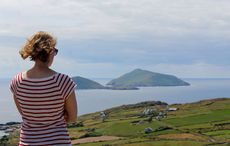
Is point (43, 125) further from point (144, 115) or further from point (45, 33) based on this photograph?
point (144, 115)

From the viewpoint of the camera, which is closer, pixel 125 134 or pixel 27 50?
pixel 27 50

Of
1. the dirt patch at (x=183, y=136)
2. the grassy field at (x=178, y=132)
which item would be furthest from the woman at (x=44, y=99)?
the dirt patch at (x=183, y=136)

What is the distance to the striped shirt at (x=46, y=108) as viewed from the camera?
19.0ft

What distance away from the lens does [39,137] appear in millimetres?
5770

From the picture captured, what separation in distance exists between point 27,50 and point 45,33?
0.30 meters

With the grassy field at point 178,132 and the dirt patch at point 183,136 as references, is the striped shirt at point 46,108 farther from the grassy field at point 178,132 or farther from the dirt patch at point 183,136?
the dirt patch at point 183,136

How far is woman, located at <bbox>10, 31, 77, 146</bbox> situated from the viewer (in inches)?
227

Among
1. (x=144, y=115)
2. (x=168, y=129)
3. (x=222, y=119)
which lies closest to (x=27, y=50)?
(x=168, y=129)

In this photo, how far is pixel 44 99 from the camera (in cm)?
580

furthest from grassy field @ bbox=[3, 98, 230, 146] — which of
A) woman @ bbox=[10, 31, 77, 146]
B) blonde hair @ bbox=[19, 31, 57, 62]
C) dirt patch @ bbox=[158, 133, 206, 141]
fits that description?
blonde hair @ bbox=[19, 31, 57, 62]

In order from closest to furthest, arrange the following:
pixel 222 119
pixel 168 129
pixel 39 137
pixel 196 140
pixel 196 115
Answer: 1. pixel 39 137
2. pixel 196 140
3. pixel 168 129
4. pixel 222 119
5. pixel 196 115

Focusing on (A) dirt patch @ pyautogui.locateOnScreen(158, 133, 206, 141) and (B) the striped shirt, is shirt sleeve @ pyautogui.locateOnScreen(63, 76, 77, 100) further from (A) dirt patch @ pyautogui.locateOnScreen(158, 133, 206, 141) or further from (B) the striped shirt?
(A) dirt patch @ pyautogui.locateOnScreen(158, 133, 206, 141)

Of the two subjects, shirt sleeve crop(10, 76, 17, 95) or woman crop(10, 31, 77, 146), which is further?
shirt sleeve crop(10, 76, 17, 95)

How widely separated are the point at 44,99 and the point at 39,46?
2.11ft
